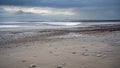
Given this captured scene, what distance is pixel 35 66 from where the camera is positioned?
575cm

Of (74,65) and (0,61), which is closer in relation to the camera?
(74,65)

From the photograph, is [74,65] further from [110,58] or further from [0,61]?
[0,61]

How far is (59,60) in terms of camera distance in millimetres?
6539

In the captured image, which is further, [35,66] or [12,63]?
[12,63]

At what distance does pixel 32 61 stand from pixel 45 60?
20.9 inches

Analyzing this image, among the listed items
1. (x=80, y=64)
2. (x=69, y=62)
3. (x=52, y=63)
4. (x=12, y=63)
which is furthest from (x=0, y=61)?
(x=80, y=64)

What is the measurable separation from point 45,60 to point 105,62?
239 cm

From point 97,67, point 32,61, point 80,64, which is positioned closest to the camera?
point 97,67

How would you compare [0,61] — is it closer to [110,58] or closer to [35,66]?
[35,66]

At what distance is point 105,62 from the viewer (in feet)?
20.0

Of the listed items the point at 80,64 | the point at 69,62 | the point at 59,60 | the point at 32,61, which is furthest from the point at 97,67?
the point at 32,61

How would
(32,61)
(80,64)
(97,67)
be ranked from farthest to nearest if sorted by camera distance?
1. (32,61)
2. (80,64)
3. (97,67)

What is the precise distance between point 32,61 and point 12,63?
30.7 inches

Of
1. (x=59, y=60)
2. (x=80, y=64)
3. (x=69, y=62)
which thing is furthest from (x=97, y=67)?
(x=59, y=60)
